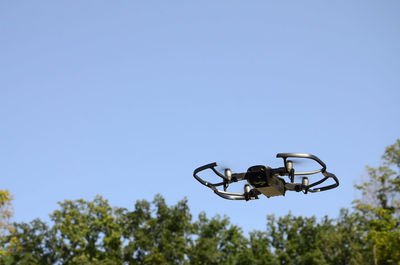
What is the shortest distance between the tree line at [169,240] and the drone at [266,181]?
26385mm

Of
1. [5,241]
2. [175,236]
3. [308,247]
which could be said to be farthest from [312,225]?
[5,241]

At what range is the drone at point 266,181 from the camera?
7.92 m

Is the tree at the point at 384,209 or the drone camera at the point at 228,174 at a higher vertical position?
the tree at the point at 384,209

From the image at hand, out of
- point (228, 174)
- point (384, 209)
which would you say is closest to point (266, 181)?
point (228, 174)

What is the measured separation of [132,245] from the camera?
35.4m

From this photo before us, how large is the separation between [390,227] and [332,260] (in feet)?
40.0

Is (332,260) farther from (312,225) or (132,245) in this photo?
(132,245)

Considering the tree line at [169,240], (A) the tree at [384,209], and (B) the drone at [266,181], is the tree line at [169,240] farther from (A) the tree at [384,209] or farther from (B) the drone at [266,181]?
(B) the drone at [266,181]

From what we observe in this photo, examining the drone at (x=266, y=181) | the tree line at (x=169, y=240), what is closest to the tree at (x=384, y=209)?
the tree line at (x=169, y=240)

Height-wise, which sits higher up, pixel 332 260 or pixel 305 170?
pixel 332 260

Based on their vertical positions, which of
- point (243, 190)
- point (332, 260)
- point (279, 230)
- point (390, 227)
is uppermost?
point (279, 230)

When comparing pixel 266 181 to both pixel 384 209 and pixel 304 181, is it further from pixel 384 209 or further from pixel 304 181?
pixel 384 209

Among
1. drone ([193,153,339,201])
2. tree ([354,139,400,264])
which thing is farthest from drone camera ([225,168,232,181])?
tree ([354,139,400,264])

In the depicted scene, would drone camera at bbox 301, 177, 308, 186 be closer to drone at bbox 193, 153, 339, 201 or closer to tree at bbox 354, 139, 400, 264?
drone at bbox 193, 153, 339, 201
